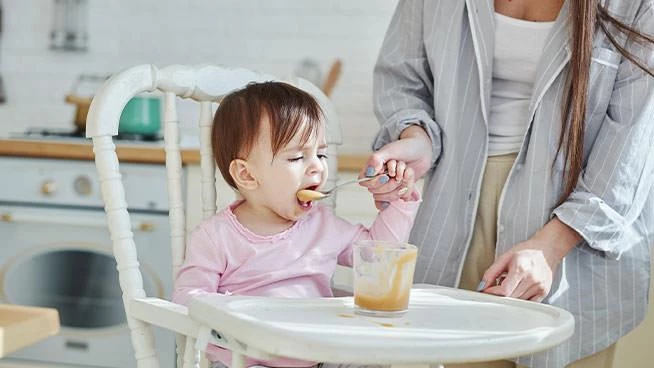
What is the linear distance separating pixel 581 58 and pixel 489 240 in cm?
36

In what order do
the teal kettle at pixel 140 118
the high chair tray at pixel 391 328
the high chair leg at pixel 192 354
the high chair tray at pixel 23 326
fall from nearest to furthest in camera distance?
the high chair tray at pixel 23 326
the high chair tray at pixel 391 328
the high chair leg at pixel 192 354
the teal kettle at pixel 140 118

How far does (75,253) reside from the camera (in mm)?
3109

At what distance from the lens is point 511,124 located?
1788 millimetres

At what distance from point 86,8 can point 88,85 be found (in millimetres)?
265

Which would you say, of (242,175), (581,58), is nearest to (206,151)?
(242,175)

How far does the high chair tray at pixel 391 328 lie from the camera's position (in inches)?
46.2

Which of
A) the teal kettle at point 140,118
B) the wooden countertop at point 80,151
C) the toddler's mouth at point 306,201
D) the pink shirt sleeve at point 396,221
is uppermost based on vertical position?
the toddler's mouth at point 306,201

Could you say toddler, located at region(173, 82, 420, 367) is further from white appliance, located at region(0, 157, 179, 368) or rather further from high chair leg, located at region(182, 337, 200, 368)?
white appliance, located at region(0, 157, 179, 368)

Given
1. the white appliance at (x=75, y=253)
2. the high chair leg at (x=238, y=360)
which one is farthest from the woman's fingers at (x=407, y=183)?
the white appliance at (x=75, y=253)

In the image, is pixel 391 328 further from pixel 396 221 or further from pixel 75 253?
pixel 75 253

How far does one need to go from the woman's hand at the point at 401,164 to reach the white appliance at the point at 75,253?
4.46 ft

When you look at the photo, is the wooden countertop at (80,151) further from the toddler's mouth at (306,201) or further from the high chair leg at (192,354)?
the high chair leg at (192,354)

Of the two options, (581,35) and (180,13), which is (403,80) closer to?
(581,35)

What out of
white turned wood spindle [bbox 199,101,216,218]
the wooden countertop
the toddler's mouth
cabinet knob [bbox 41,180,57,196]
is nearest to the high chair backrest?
white turned wood spindle [bbox 199,101,216,218]
